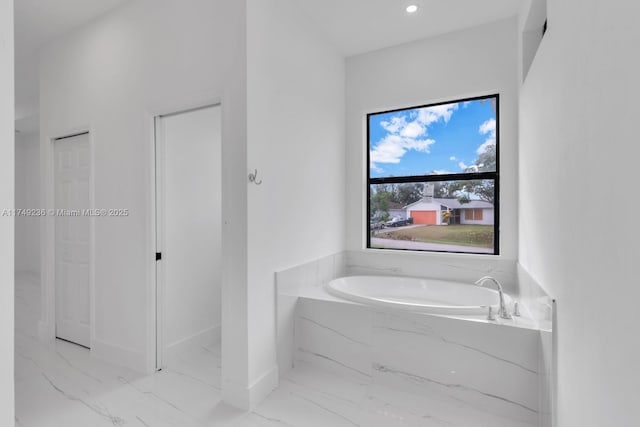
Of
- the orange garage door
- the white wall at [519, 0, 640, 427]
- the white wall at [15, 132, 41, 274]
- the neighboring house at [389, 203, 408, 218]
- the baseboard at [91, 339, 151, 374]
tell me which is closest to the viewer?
the white wall at [519, 0, 640, 427]

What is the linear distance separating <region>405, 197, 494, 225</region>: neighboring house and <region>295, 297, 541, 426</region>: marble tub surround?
1.27 meters

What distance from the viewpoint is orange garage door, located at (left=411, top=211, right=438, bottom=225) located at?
123 inches

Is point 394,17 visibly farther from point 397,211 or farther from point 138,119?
point 138,119

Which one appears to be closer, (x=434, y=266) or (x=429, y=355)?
(x=429, y=355)

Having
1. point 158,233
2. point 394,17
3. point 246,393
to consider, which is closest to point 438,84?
point 394,17

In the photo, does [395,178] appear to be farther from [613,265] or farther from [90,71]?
[90,71]

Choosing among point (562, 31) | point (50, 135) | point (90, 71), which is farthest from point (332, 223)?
point (50, 135)

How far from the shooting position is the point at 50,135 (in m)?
2.94

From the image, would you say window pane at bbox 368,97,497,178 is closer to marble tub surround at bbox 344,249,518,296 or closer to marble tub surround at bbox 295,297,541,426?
marble tub surround at bbox 344,249,518,296

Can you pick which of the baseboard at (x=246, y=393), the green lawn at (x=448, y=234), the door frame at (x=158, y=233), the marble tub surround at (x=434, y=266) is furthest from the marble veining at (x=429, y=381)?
the door frame at (x=158, y=233)

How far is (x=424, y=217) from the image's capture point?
3162 mm

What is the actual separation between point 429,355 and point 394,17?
8.57 ft

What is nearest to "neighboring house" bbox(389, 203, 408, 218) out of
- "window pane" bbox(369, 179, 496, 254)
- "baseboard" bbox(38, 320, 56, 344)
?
"window pane" bbox(369, 179, 496, 254)

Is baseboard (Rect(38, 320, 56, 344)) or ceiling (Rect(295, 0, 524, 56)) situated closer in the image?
ceiling (Rect(295, 0, 524, 56))
